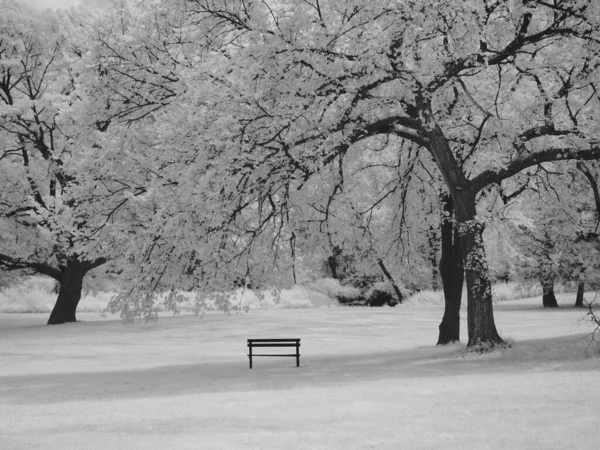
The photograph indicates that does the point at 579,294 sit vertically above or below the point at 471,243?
below

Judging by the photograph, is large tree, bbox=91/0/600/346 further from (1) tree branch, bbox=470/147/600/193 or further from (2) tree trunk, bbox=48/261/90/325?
(2) tree trunk, bbox=48/261/90/325

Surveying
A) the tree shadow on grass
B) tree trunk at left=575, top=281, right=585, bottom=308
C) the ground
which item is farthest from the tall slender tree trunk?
tree trunk at left=575, top=281, right=585, bottom=308

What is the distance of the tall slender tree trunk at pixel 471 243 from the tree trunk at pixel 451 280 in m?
2.99

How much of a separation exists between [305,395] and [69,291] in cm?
2597

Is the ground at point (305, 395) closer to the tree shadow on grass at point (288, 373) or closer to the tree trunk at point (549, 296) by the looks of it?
the tree shadow on grass at point (288, 373)

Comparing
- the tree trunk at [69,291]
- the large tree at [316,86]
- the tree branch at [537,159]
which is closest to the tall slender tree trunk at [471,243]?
the large tree at [316,86]

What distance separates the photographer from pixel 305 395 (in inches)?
545

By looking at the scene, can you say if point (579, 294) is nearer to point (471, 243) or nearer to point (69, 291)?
point (69, 291)

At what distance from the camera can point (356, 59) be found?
16.7m

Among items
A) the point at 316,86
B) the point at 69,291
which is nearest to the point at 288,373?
the point at 316,86

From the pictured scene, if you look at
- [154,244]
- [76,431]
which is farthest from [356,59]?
[76,431]

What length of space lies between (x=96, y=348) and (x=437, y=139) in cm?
1490

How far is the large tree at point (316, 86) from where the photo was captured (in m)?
16.6

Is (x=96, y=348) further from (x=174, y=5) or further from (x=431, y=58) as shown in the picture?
(x=431, y=58)
